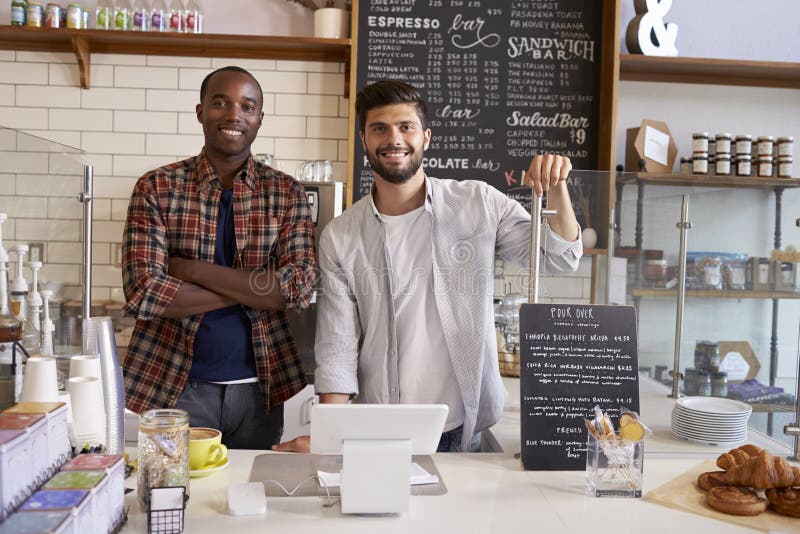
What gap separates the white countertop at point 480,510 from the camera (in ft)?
4.50

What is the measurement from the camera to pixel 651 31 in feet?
11.8

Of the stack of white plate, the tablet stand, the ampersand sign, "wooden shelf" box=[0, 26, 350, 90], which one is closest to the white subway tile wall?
"wooden shelf" box=[0, 26, 350, 90]

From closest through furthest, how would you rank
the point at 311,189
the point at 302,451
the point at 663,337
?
the point at 302,451, the point at 663,337, the point at 311,189

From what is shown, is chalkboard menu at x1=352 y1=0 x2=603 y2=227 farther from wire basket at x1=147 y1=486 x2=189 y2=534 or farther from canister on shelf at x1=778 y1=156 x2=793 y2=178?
wire basket at x1=147 y1=486 x2=189 y2=534

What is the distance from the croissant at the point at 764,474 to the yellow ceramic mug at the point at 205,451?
42.4 inches

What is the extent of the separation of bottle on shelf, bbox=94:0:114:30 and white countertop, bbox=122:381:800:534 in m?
2.45

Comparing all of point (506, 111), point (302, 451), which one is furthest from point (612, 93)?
point (302, 451)

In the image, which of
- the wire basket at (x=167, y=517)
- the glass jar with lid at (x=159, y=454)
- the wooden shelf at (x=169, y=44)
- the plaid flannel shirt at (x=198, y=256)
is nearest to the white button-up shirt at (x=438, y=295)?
the plaid flannel shirt at (x=198, y=256)

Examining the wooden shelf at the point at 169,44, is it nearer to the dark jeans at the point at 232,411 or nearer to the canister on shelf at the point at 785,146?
the dark jeans at the point at 232,411

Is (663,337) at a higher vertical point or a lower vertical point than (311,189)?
lower

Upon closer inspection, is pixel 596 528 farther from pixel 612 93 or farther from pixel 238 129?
pixel 612 93

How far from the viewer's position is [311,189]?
2877 mm

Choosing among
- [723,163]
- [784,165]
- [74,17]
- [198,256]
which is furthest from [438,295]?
[74,17]

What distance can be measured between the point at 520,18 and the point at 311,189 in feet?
4.93
